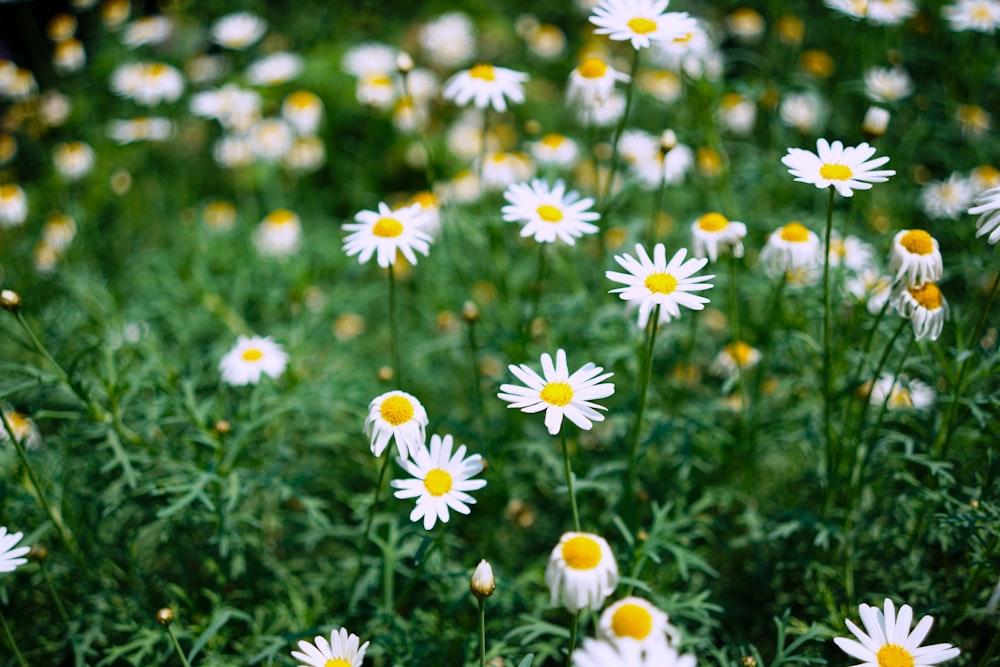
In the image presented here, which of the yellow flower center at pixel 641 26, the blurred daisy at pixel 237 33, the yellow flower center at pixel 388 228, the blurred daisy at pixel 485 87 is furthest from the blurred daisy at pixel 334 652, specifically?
the blurred daisy at pixel 237 33

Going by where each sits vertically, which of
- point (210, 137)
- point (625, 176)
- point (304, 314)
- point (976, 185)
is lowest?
point (210, 137)

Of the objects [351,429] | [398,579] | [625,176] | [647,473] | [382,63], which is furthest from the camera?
[382,63]

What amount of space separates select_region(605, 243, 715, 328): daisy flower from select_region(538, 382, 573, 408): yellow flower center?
25cm

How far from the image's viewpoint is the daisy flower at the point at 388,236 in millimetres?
2160

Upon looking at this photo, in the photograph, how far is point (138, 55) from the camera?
4715mm

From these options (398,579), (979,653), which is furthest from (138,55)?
(979,653)

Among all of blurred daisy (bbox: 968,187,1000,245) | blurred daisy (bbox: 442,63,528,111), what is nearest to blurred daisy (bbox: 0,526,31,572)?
blurred daisy (bbox: 442,63,528,111)

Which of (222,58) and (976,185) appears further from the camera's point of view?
(222,58)

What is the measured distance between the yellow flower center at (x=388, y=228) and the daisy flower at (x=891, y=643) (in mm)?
1504

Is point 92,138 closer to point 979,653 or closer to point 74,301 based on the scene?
point 74,301

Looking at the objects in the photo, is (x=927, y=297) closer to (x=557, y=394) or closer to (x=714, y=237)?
(x=714, y=237)

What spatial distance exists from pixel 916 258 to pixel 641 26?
994 millimetres

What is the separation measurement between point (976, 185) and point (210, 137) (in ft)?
15.0

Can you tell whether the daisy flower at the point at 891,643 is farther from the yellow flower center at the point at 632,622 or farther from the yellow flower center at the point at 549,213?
the yellow flower center at the point at 549,213
